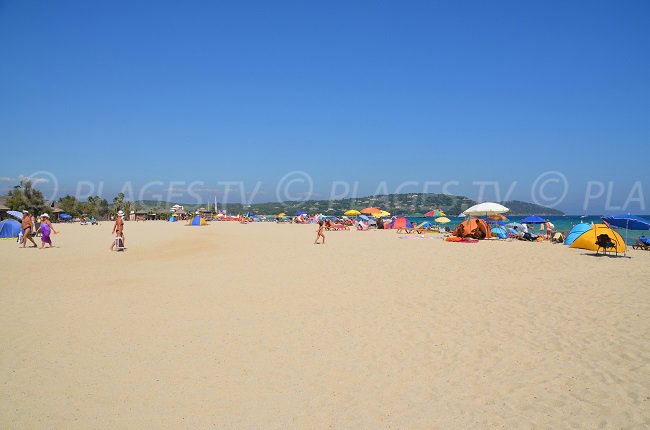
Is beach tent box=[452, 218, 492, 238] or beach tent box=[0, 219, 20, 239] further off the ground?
beach tent box=[452, 218, 492, 238]

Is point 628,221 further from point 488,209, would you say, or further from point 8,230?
point 8,230

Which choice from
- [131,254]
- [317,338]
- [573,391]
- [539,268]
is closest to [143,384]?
[317,338]

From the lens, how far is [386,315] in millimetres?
6129

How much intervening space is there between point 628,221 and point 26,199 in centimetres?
5874

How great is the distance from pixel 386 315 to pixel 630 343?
314 centimetres

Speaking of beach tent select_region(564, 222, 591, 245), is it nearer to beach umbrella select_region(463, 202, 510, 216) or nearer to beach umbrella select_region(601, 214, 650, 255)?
beach umbrella select_region(601, 214, 650, 255)

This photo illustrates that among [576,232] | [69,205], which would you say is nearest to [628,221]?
[576,232]

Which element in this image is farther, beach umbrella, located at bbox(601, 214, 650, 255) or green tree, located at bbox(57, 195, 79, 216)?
green tree, located at bbox(57, 195, 79, 216)

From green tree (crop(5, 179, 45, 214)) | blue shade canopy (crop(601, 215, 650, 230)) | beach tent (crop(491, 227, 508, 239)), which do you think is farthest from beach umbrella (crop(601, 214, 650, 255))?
green tree (crop(5, 179, 45, 214))

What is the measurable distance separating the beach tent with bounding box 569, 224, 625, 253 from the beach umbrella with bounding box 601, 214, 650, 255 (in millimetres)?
462

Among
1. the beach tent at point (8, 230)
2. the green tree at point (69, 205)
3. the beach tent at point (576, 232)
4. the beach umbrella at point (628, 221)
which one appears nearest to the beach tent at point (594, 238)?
the beach umbrella at point (628, 221)

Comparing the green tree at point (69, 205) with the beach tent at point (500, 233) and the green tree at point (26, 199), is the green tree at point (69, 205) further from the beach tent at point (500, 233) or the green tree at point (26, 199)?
the beach tent at point (500, 233)

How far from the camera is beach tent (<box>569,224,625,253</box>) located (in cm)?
1384

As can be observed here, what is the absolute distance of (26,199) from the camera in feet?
156
